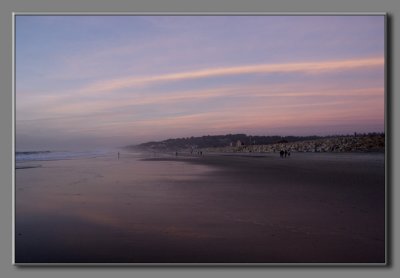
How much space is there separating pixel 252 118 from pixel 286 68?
0.87 meters

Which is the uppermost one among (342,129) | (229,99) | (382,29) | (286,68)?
(382,29)

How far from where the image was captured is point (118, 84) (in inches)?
225

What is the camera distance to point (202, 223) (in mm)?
5129

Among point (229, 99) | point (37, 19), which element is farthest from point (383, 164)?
point (37, 19)

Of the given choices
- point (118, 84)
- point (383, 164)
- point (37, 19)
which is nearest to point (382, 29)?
point (383, 164)

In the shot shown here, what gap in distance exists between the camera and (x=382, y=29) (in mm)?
5156

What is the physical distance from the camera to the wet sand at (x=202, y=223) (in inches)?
185

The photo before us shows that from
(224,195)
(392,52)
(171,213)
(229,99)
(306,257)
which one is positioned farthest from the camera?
(224,195)

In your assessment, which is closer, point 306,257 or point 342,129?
point 306,257

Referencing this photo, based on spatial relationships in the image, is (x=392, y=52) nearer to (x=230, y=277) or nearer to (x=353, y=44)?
(x=353, y=44)

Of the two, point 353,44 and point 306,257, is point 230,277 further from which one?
point 353,44

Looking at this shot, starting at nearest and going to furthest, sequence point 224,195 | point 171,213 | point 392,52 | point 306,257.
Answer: point 306,257
point 392,52
point 171,213
point 224,195

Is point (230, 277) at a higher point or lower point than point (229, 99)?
lower

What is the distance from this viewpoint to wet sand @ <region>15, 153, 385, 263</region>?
471 cm
